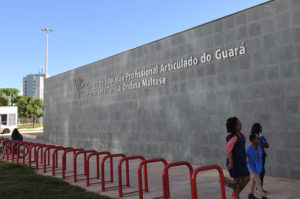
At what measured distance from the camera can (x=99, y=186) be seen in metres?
6.80

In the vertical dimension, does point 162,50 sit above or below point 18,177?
above

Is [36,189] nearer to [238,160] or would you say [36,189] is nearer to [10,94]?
[238,160]

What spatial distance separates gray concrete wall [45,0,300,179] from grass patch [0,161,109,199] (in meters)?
4.73

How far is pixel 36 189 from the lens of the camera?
6211 millimetres

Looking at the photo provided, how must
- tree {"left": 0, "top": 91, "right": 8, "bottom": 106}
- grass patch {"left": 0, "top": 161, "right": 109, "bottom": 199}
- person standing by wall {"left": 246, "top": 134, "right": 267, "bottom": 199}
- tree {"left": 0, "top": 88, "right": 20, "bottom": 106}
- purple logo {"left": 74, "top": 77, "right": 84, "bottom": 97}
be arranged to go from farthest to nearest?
1. tree {"left": 0, "top": 88, "right": 20, "bottom": 106}
2. tree {"left": 0, "top": 91, "right": 8, "bottom": 106}
3. purple logo {"left": 74, "top": 77, "right": 84, "bottom": 97}
4. grass patch {"left": 0, "top": 161, "right": 109, "bottom": 199}
5. person standing by wall {"left": 246, "top": 134, "right": 267, "bottom": 199}

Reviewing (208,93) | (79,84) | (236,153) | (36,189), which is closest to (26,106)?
(79,84)

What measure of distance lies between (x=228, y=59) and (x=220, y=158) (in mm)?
3232

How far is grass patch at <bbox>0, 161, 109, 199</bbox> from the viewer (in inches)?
222

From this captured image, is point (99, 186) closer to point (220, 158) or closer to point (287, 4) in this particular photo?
point (220, 158)

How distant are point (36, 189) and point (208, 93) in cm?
601

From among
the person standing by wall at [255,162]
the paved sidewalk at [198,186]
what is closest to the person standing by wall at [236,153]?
the person standing by wall at [255,162]

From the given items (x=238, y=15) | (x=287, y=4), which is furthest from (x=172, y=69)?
(x=287, y=4)

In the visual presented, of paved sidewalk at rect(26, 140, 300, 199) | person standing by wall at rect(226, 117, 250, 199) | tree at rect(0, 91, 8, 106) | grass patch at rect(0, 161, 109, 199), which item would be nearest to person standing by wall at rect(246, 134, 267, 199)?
paved sidewalk at rect(26, 140, 300, 199)

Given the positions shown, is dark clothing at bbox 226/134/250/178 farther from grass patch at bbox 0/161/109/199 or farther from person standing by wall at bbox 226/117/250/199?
grass patch at bbox 0/161/109/199
